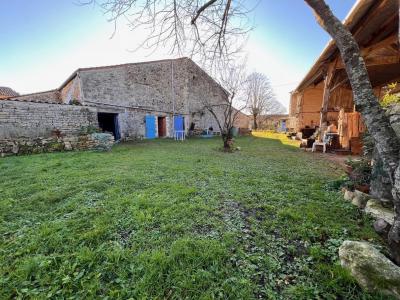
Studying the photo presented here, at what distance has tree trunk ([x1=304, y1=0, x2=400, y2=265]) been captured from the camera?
4.46 feet

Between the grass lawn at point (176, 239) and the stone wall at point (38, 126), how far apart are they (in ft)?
15.1

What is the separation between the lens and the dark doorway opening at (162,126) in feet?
47.8

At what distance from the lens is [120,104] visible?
457 inches

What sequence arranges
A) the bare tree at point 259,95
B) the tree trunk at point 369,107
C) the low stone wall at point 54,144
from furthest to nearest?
the bare tree at point 259,95 < the low stone wall at point 54,144 < the tree trunk at point 369,107

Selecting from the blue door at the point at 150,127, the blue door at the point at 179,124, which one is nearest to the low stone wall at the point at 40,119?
the blue door at the point at 150,127

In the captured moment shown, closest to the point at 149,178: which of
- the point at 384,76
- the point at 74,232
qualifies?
the point at 74,232

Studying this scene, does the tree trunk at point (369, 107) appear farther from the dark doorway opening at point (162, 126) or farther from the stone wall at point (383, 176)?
the dark doorway opening at point (162, 126)

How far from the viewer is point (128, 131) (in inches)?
477

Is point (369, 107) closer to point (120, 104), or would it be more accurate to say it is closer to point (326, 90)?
point (326, 90)

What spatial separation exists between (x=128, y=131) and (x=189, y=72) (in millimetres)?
7254

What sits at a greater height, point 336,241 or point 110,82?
point 110,82

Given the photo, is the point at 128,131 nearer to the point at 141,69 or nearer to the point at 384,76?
the point at 141,69

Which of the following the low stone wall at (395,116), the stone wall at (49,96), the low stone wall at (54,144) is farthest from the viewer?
the stone wall at (49,96)

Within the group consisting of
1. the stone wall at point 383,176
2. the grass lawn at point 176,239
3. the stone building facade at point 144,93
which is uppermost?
the stone building facade at point 144,93
